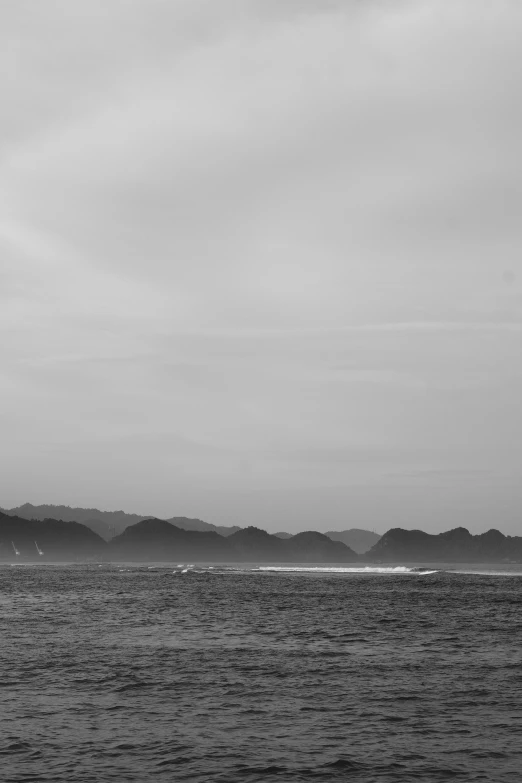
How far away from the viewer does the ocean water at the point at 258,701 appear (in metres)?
25.3

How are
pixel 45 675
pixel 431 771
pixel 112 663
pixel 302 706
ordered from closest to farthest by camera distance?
pixel 431 771 < pixel 302 706 < pixel 45 675 < pixel 112 663

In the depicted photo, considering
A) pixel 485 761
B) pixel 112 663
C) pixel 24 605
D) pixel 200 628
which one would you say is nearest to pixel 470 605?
pixel 200 628

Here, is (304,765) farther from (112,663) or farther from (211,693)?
(112,663)

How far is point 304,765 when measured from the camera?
25344mm

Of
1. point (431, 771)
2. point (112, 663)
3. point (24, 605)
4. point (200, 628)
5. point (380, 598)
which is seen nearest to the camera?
point (431, 771)

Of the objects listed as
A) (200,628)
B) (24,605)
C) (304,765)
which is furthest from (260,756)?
(24,605)

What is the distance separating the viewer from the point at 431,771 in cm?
2480

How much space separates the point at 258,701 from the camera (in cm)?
3525

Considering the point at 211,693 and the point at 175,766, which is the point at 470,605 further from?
the point at 175,766

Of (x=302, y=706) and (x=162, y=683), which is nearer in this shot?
(x=302, y=706)

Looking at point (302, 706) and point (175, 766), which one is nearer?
point (175, 766)

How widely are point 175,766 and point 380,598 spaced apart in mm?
88420

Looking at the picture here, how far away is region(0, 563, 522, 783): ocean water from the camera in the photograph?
83.1 feet

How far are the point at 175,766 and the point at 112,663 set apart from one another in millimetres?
21599
